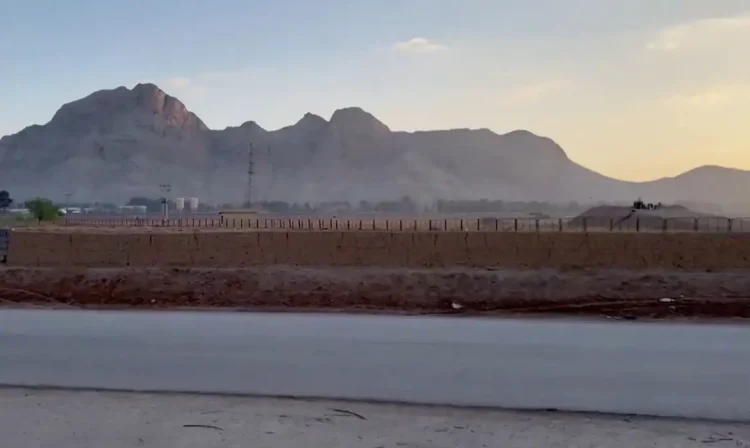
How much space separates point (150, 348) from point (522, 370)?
19.9 ft

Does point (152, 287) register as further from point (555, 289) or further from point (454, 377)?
point (454, 377)

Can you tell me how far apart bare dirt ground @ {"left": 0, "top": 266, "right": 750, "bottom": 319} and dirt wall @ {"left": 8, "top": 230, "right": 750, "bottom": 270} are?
1363 mm

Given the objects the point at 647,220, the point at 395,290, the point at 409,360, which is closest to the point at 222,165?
the point at 647,220

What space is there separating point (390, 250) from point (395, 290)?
5.01 metres

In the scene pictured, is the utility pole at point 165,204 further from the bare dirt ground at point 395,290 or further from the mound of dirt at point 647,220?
the bare dirt ground at point 395,290

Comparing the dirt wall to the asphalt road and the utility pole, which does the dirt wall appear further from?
the utility pole

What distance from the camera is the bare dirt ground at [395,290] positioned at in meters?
21.0

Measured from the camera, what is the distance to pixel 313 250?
2862cm

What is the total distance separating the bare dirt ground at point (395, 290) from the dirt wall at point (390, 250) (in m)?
1.36

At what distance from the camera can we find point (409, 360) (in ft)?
40.2

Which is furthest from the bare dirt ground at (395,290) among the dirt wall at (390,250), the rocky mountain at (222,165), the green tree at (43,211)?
the rocky mountain at (222,165)

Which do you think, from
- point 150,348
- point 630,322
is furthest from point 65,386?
point 630,322

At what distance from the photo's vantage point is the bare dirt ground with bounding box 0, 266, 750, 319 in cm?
2096

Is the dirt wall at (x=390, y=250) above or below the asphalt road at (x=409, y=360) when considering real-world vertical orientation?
above
